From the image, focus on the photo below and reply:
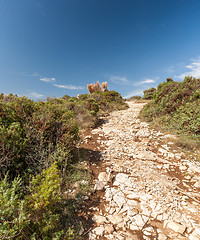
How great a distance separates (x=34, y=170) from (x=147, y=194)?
11.1ft

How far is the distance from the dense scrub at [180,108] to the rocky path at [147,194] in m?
1.85

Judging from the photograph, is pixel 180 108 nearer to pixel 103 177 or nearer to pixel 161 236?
pixel 103 177

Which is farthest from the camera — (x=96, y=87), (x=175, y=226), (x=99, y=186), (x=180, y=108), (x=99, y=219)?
(x=96, y=87)

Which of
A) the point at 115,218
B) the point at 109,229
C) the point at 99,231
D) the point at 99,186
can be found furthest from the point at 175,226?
the point at 99,186

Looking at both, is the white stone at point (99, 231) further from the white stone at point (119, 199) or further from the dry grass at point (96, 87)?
the dry grass at point (96, 87)

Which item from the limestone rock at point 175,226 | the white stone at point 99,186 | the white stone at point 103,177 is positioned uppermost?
the white stone at point 103,177

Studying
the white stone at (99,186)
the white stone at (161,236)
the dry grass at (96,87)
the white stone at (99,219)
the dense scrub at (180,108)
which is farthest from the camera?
the dry grass at (96,87)

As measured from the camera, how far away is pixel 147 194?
11.5 feet

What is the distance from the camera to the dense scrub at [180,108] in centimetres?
704

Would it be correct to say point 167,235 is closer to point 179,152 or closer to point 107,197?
point 107,197

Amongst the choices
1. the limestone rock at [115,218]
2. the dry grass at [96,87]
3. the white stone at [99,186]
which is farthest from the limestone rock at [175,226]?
the dry grass at [96,87]

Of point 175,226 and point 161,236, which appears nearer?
point 161,236

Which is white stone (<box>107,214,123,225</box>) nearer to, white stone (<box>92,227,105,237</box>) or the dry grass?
white stone (<box>92,227,105,237</box>)

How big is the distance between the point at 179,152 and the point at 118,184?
3555mm
